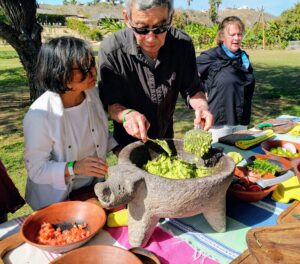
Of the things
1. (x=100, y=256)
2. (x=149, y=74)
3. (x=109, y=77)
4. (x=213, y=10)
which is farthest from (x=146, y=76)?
(x=213, y=10)

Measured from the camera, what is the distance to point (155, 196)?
1.38 m

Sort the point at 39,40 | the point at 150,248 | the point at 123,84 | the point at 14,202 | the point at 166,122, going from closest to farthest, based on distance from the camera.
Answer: the point at 150,248 → the point at 14,202 → the point at 123,84 → the point at 166,122 → the point at 39,40

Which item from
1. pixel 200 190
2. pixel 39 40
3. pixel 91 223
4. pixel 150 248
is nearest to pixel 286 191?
pixel 200 190

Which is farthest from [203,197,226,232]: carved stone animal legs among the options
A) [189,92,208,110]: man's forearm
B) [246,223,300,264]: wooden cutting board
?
[189,92,208,110]: man's forearm

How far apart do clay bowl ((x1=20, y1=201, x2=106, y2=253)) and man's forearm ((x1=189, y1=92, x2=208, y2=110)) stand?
3.56 feet

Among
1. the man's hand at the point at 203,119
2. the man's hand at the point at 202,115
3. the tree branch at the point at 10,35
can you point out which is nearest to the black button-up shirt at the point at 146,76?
the man's hand at the point at 202,115

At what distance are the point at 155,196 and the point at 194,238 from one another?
327 mm

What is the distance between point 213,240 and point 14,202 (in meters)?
1.33

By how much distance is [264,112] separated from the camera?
7.82m

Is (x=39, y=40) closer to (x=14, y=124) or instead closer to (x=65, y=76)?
(x=14, y=124)

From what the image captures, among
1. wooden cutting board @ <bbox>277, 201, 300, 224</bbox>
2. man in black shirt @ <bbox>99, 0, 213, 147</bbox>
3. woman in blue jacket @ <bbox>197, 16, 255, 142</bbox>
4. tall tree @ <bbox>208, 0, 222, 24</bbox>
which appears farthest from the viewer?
tall tree @ <bbox>208, 0, 222, 24</bbox>

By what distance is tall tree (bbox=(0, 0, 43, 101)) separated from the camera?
18.3ft

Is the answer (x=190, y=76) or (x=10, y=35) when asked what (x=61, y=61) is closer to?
(x=190, y=76)

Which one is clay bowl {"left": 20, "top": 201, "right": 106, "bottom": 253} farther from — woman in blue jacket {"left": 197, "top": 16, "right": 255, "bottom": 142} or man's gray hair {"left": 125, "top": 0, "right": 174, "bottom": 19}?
woman in blue jacket {"left": 197, "top": 16, "right": 255, "bottom": 142}
